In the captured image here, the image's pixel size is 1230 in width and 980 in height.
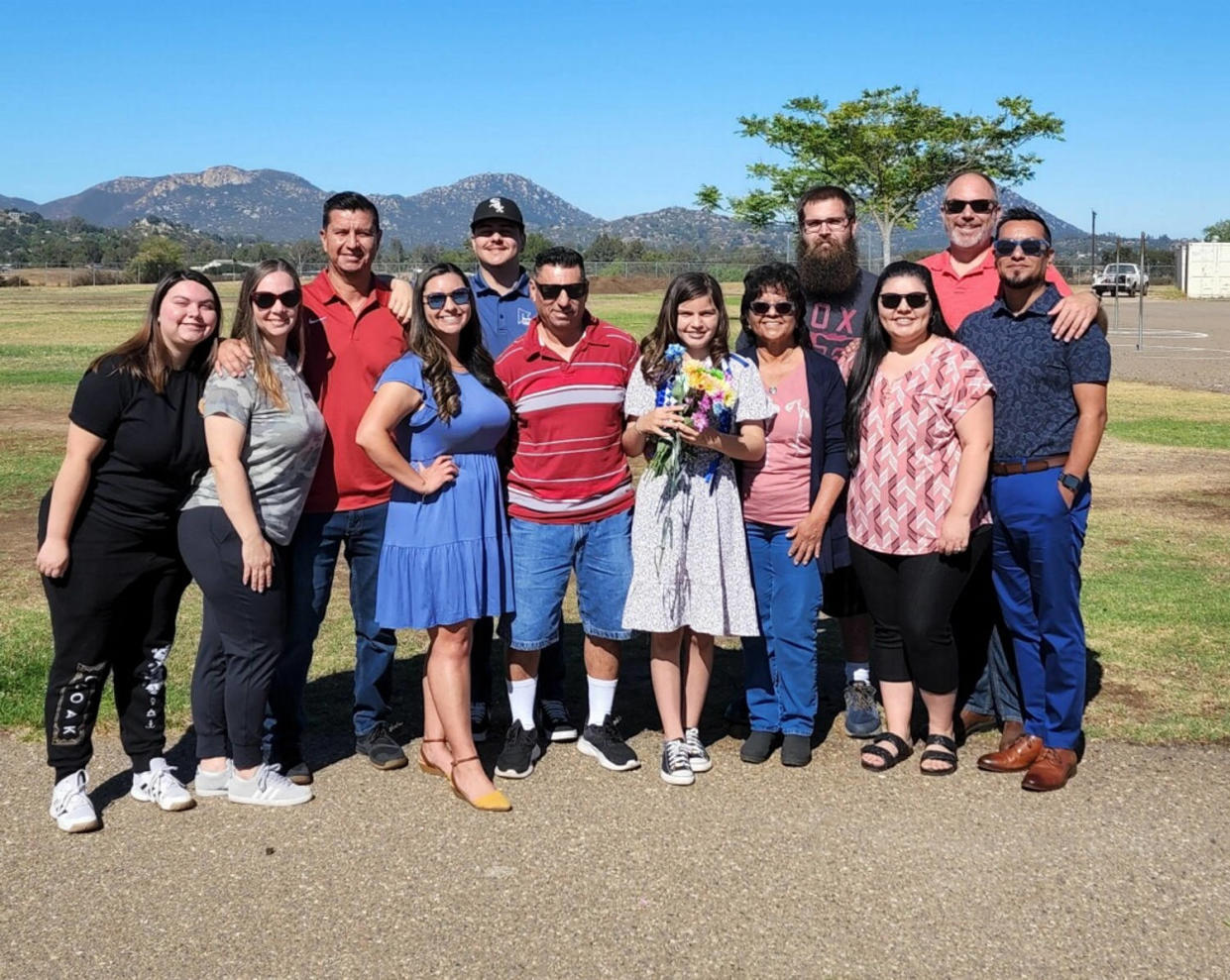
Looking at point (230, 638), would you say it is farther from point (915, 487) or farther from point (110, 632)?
point (915, 487)

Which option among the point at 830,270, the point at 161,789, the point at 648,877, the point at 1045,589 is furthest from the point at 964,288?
the point at 161,789

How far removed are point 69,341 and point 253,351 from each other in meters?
28.7

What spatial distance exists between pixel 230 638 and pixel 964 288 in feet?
11.3

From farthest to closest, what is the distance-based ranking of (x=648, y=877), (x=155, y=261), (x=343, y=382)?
(x=155, y=261)
(x=343, y=382)
(x=648, y=877)

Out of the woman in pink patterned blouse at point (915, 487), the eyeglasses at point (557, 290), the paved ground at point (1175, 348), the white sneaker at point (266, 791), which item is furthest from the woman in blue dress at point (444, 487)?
the paved ground at point (1175, 348)

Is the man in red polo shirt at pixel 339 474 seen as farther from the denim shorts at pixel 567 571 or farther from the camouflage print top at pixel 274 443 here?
the denim shorts at pixel 567 571

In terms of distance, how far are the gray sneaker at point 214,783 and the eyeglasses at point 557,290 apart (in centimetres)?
219

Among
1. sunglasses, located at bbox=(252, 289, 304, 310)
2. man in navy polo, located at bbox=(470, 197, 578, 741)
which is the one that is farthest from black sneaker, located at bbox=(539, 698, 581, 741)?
sunglasses, located at bbox=(252, 289, 304, 310)

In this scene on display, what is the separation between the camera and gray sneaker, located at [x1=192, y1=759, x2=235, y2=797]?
15.7 feet

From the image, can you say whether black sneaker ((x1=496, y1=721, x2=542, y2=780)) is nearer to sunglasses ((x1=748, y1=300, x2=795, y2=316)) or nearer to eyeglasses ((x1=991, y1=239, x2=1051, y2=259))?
sunglasses ((x1=748, y1=300, x2=795, y2=316))

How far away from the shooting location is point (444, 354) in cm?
468

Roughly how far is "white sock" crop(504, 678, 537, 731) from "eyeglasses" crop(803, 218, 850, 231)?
232 centimetres

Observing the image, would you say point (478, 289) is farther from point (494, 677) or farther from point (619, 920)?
point (619, 920)

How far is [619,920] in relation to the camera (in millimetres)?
3768
